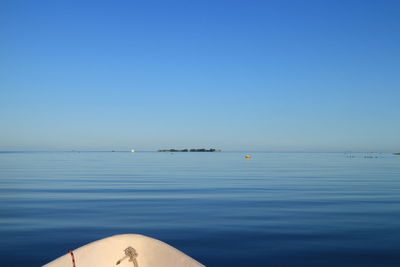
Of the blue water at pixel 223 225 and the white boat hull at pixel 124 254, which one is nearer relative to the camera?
the white boat hull at pixel 124 254

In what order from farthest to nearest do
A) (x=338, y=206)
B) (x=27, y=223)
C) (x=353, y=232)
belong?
(x=338, y=206) → (x=27, y=223) → (x=353, y=232)

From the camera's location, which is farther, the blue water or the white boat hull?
the blue water

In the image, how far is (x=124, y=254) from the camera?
7.75 metres

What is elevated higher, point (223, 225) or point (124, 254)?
point (223, 225)

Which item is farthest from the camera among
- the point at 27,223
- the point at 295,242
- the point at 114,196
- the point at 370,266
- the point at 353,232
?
the point at 114,196

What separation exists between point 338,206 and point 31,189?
2126 cm

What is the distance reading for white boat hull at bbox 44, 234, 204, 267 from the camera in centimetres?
760

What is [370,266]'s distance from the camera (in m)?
11.4

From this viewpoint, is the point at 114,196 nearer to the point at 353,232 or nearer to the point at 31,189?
the point at 31,189

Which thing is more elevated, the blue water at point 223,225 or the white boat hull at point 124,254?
the blue water at point 223,225

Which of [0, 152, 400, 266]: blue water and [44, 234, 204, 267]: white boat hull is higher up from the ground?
[0, 152, 400, 266]: blue water

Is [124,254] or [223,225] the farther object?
[223,225]

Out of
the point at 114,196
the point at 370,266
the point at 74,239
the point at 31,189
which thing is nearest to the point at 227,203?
the point at 114,196

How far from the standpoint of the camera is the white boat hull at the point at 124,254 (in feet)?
24.9
